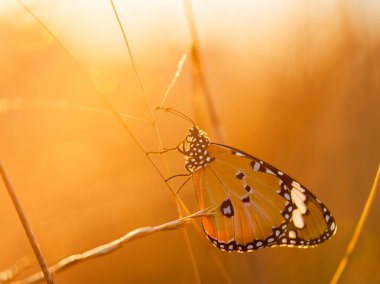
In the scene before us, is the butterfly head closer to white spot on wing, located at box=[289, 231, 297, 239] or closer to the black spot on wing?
the black spot on wing

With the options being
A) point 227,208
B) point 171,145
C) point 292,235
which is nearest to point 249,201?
point 227,208

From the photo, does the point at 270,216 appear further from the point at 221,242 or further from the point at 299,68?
the point at 299,68

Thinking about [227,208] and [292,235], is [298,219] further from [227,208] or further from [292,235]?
[227,208]

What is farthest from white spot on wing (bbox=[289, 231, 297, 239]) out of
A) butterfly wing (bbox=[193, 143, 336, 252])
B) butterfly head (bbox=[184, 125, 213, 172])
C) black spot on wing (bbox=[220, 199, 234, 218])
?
butterfly head (bbox=[184, 125, 213, 172])

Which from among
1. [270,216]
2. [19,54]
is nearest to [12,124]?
[19,54]

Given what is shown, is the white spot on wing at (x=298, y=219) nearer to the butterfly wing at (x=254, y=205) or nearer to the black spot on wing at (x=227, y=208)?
the butterfly wing at (x=254, y=205)

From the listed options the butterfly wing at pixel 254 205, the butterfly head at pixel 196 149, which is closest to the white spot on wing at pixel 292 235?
the butterfly wing at pixel 254 205
